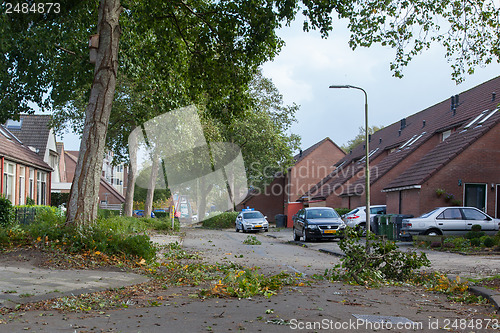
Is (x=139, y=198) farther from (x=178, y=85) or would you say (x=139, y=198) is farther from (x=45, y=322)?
(x=45, y=322)

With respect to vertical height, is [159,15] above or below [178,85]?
above

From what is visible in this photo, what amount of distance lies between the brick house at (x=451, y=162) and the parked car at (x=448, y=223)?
423 cm

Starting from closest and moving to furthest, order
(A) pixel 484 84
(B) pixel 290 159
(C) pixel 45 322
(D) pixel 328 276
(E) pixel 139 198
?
(C) pixel 45 322 → (D) pixel 328 276 → (A) pixel 484 84 → (B) pixel 290 159 → (E) pixel 139 198

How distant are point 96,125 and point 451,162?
19.8m

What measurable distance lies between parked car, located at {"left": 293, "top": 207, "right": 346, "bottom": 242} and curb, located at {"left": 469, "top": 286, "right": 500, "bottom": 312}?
1388cm

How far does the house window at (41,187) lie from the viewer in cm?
3462

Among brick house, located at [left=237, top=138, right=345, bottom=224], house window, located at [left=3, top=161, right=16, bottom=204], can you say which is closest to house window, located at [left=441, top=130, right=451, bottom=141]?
house window, located at [left=3, top=161, right=16, bottom=204]

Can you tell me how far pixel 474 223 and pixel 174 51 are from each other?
1423cm

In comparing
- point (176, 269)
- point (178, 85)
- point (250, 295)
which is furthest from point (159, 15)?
point (250, 295)

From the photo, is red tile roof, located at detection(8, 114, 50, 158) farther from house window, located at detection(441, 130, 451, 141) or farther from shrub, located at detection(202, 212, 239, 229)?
house window, located at detection(441, 130, 451, 141)

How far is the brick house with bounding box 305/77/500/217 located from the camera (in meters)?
26.2

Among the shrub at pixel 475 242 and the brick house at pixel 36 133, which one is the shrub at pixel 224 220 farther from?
the shrub at pixel 475 242

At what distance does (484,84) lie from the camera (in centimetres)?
3381

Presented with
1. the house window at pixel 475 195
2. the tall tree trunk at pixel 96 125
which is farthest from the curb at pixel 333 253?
the house window at pixel 475 195
